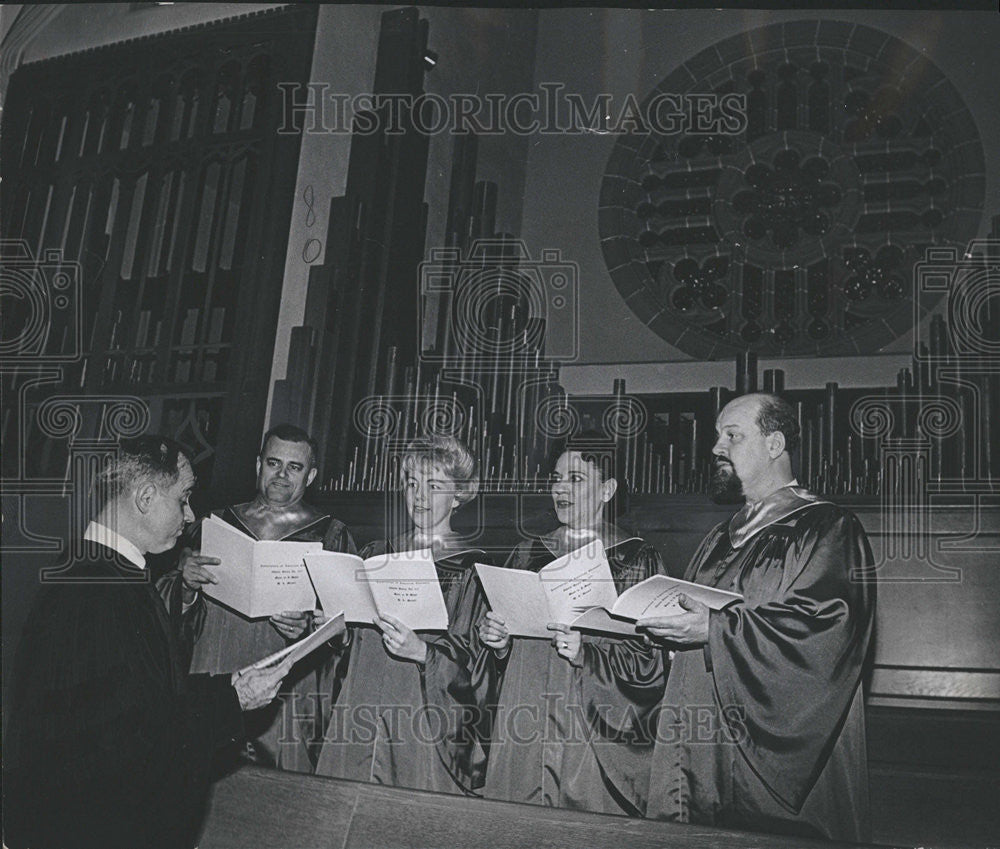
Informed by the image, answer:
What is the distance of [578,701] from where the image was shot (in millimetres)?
5062

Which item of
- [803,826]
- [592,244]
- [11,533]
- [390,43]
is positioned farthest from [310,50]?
[803,826]

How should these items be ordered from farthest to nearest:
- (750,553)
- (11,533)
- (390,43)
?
1. (390,43)
2. (11,533)
3. (750,553)

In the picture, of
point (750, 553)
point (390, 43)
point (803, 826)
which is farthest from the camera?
point (390, 43)

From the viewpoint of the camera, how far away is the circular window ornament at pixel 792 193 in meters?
5.91

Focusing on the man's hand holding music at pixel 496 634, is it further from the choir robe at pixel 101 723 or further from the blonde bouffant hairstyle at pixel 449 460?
the choir robe at pixel 101 723

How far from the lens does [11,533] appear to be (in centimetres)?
591

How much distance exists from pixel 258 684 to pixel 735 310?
3.05 metres

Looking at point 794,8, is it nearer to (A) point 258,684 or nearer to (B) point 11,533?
(A) point 258,684

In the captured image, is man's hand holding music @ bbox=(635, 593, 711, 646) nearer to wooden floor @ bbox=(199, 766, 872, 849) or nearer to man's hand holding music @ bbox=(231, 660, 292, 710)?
wooden floor @ bbox=(199, 766, 872, 849)
